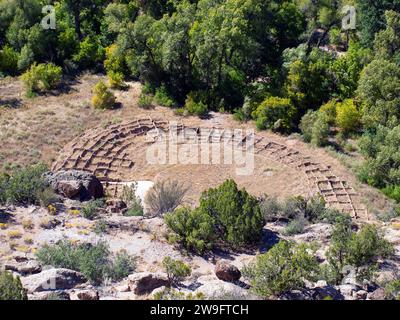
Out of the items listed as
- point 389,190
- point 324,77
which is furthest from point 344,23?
point 389,190

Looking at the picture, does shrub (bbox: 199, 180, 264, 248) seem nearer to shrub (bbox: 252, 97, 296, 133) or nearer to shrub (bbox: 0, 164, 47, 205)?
shrub (bbox: 0, 164, 47, 205)

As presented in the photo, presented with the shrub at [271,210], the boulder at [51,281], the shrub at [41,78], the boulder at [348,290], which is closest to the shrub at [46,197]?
the boulder at [51,281]

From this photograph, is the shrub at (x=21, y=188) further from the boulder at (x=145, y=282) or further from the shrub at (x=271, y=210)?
the shrub at (x=271, y=210)

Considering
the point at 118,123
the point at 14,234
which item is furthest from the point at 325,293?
the point at 118,123

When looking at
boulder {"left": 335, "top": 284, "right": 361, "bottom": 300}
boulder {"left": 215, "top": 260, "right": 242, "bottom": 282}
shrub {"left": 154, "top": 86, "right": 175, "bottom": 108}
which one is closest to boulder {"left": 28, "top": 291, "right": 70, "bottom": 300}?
boulder {"left": 215, "top": 260, "right": 242, "bottom": 282}
